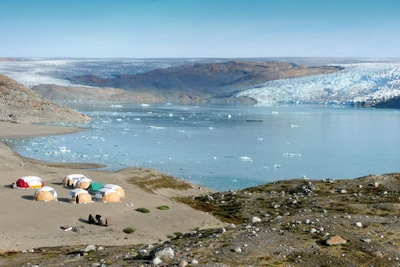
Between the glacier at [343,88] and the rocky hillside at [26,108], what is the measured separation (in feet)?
164

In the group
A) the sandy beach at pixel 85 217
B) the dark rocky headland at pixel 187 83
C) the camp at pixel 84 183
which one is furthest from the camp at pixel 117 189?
the dark rocky headland at pixel 187 83

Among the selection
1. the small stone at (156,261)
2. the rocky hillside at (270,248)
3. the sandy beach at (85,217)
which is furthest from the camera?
the sandy beach at (85,217)

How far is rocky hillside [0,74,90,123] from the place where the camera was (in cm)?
4516

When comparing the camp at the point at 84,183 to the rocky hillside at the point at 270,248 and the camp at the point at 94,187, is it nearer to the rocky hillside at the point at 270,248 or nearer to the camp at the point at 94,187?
the camp at the point at 94,187

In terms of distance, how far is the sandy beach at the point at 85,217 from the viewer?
12.6 m

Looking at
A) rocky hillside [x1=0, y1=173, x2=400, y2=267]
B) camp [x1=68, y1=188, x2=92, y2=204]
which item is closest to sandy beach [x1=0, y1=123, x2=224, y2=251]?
camp [x1=68, y1=188, x2=92, y2=204]

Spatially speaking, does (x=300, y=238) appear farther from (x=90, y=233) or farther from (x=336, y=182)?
(x=336, y=182)

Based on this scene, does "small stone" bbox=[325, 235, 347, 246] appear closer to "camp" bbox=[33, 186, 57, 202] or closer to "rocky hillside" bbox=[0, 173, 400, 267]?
"rocky hillside" bbox=[0, 173, 400, 267]

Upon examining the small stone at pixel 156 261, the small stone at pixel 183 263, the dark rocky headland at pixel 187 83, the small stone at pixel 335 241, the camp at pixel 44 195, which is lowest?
the dark rocky headland at pixel 187 83

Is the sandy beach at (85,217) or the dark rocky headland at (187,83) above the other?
the sandy beach at (85,217)

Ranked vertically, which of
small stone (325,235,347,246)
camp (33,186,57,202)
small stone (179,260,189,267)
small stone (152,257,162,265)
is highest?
small stone (179,260,189,267)

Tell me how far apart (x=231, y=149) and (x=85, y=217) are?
19160mm

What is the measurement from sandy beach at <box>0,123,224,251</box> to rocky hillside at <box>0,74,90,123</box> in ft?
85.2

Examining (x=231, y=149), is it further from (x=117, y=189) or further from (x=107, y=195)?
(x=107, y=195)
